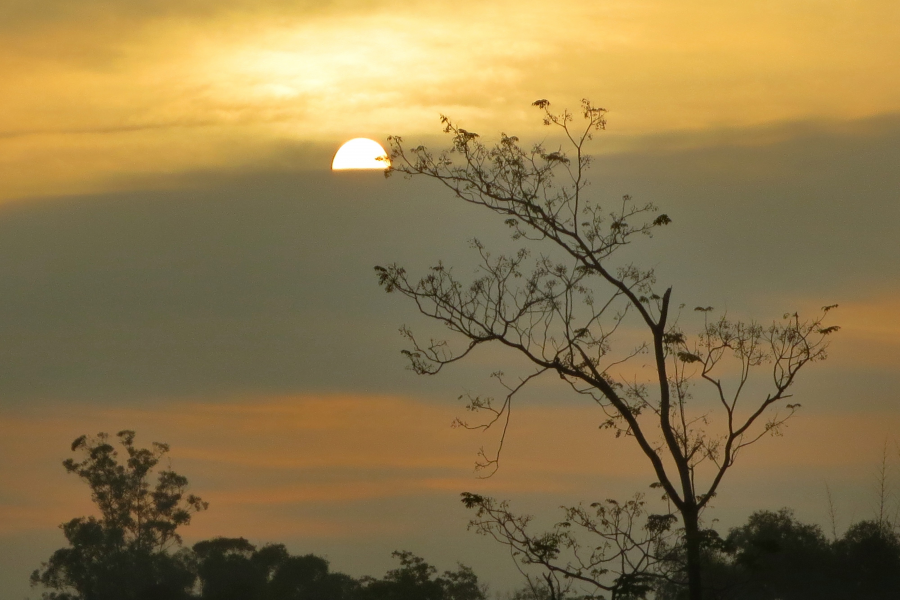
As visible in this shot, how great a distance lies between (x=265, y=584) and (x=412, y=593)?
2435 cm

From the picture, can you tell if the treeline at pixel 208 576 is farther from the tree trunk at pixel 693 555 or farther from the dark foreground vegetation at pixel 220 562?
the tree trunk at pixel 693 555

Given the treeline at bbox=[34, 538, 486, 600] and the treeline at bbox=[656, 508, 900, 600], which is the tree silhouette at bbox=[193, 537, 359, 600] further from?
the treeline at bbox=[656, 508, 900, 600]

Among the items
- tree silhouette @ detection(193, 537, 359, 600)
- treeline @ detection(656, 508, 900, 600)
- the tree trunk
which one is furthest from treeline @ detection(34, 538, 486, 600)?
the tree trunk

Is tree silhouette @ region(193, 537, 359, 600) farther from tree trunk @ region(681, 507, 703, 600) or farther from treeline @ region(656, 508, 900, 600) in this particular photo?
tree trunk @ region(681, 507, 703, 600)

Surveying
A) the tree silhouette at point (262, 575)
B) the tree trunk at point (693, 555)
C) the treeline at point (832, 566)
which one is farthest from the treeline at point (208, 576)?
the tree trunk at point (693, 555)

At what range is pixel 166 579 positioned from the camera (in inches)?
2773

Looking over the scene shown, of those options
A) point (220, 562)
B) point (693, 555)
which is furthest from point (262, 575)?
point (693, 555)

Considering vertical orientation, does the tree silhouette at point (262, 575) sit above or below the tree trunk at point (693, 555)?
above

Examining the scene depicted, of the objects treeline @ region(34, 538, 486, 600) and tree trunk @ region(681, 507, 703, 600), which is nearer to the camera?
tree trunk @ region(681, 507, 703, 600)

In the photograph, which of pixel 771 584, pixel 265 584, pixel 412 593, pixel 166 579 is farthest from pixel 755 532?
pixel 166 579

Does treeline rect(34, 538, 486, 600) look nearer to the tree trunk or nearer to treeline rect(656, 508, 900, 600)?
treeline rect(656, 508, 900, 600)

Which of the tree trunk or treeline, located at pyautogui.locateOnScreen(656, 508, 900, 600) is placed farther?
treeline, located at pyautogui.locateOnScreen(656, 508, 900, 600)

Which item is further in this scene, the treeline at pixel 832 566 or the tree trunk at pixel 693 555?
the treeline at pixel 832 566

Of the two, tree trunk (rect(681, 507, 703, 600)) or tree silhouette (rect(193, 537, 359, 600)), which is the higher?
tree silhouette (rect(193, 537, 359, 600))
